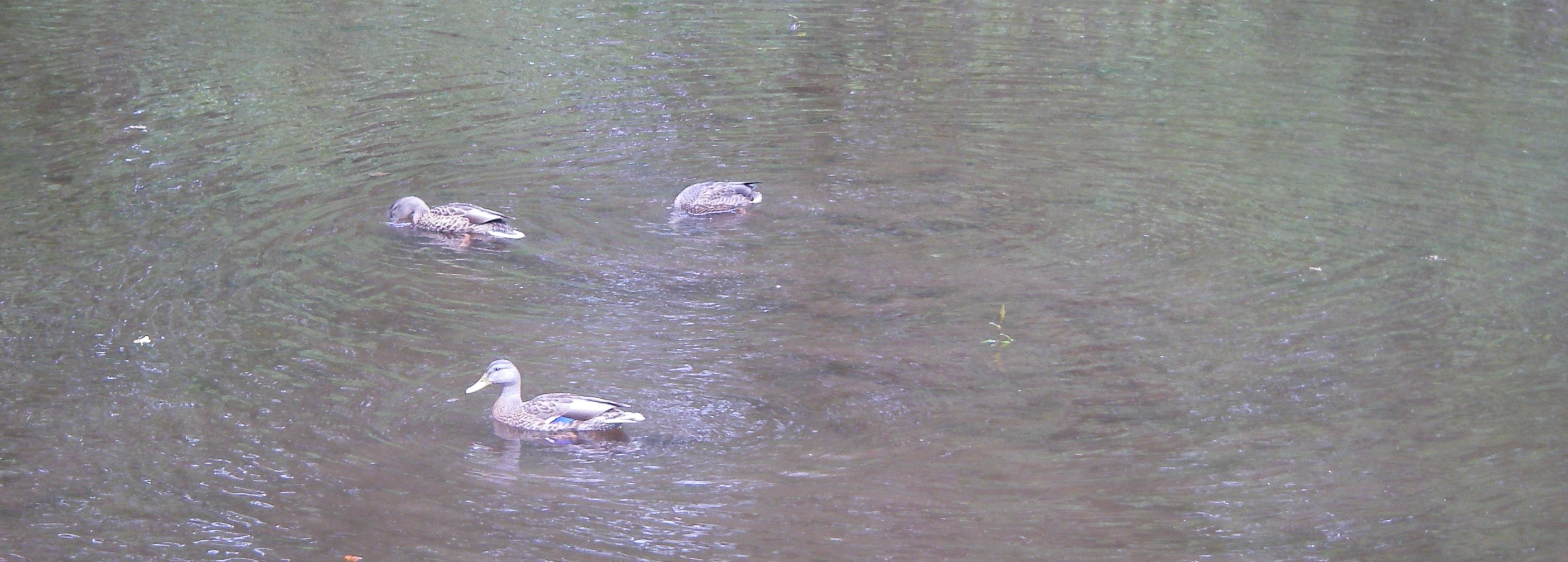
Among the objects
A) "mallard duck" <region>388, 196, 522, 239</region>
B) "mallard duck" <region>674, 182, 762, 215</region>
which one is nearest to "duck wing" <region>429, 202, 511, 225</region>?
"mallard duck" <region>388, 196, 522, 239</region>

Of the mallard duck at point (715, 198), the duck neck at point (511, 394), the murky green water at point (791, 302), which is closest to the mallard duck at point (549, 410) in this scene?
the duck neck at point (511, 394)

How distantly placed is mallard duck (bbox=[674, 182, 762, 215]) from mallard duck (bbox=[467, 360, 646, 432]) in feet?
10.6

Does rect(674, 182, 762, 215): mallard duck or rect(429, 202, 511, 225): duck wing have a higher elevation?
rect(429, 202, 511, 225): duck wing

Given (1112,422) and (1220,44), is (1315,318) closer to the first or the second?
(1112,422)

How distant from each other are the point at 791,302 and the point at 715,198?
5.61 ft

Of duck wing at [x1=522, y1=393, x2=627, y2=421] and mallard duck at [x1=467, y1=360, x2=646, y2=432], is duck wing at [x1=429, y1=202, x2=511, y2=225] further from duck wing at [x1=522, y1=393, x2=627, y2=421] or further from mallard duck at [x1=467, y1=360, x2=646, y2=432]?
duck wing at [x1=522, y1=393, x2=627, y2=421]

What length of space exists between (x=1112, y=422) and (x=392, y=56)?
1041 centimetres

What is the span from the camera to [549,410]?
22.7 feet

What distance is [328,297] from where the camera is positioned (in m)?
8.66

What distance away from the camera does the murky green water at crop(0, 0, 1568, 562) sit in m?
6.25

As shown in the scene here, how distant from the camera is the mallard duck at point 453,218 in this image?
9.80 metres

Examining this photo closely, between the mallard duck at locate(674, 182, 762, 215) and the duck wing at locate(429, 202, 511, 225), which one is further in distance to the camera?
the mallard duck at locate(674, 182, 762, 215)

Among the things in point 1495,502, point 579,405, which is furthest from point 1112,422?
point 579,405

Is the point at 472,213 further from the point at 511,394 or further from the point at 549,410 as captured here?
the point at 549,410
